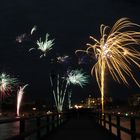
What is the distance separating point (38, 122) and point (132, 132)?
229 inches

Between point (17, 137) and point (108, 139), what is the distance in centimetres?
893

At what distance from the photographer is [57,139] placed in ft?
68.7

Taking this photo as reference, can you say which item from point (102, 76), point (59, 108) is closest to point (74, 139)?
point (102, 76)

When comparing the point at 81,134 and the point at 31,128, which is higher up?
the point at 31,128

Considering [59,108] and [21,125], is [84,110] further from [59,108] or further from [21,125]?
[21,125]

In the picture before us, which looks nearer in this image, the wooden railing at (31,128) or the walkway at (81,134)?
the wooden railing at (31,128)

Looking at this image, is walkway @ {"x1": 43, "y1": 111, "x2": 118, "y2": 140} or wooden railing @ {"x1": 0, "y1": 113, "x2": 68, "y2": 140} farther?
walkway @ {"x1": 43, "y1": 111, "x2": 118, "y2": 140}

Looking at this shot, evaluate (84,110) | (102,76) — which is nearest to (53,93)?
(84,110)

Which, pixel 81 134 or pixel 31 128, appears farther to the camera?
pixel 81 134

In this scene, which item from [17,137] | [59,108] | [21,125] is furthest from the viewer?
[59,108]

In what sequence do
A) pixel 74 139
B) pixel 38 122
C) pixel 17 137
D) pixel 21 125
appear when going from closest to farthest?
1. pixel 17 137
2. pixel 21 125
3. pixel 38 122
4. pixel 74 139

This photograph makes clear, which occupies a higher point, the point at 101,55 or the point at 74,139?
the point at 101,55

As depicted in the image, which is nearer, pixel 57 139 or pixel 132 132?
pixel 132 132

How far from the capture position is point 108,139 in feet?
67.8
